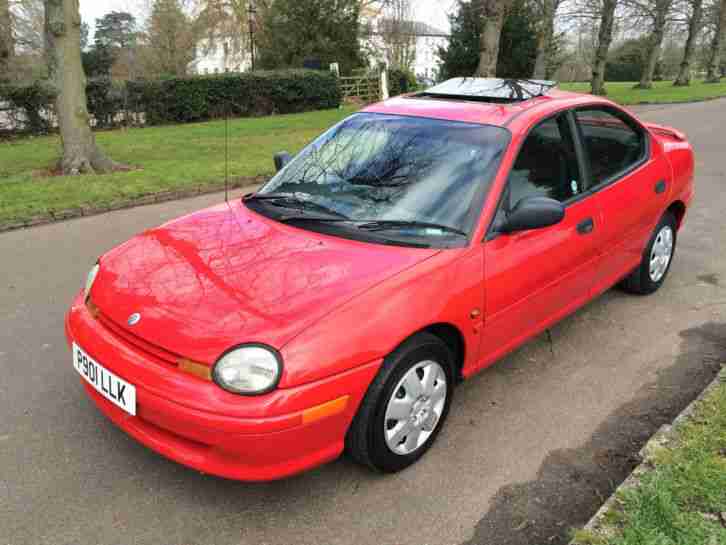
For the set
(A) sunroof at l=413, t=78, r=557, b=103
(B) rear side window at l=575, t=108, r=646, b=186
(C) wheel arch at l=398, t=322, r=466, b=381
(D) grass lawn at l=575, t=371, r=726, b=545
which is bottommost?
(D) grass lawn at l=575, t=371, r=726, b=545

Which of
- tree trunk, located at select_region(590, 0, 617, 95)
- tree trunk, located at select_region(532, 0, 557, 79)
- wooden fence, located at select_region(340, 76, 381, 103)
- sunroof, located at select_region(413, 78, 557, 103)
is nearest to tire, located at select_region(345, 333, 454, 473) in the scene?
sunroof, located at select_region(413, 78, 557, 103)

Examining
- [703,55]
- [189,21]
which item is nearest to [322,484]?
[189,21]

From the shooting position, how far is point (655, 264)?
4941 mm

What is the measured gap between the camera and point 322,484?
112 inches

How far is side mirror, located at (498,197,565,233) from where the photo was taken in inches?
124

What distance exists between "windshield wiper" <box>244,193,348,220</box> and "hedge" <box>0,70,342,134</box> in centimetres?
1569

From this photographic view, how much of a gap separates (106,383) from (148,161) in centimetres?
977

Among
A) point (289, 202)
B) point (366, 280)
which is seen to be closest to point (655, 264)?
point (289, 202)

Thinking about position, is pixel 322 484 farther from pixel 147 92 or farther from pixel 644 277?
pixel 147 92

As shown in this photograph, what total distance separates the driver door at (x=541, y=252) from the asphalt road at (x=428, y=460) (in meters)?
0.40

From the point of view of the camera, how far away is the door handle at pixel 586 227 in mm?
3693

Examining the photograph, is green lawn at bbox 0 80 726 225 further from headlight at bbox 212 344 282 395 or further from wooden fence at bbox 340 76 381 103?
wooden fence at bbox 340 76 381 103

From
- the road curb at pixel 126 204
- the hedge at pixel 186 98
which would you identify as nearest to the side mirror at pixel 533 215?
the road curb at pixel 126 204

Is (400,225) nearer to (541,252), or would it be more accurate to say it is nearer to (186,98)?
(541,252)
